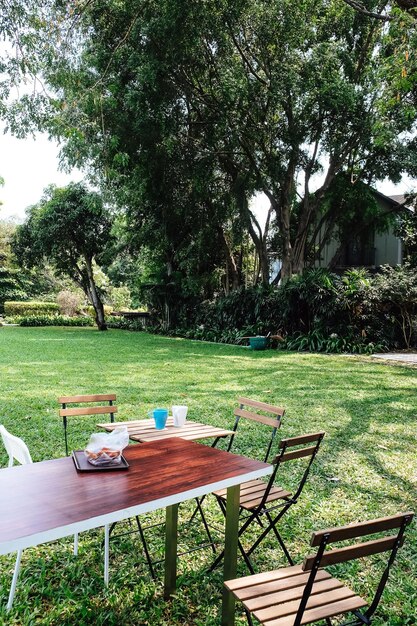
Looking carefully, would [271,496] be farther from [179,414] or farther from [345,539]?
[345,539]

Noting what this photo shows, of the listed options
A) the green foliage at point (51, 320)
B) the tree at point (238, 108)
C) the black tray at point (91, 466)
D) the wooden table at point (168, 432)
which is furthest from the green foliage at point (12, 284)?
the black tray at point (91, 466)

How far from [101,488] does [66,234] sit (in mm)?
22228

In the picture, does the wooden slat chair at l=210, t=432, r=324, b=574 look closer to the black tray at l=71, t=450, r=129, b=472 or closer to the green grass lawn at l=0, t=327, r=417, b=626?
the green grass lawn at l=0, t=327, r=417, b=626

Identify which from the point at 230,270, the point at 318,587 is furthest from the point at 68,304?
the point at 318,587

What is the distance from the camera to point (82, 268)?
26516 mm

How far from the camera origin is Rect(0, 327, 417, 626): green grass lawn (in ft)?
9.35

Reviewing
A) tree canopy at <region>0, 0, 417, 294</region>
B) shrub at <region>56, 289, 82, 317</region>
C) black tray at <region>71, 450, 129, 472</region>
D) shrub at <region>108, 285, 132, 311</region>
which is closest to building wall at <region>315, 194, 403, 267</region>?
tree canopy at <region>0, 0, 417, 294</region>

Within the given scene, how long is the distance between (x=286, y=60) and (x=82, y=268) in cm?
1594

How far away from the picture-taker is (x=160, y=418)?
12.1ft

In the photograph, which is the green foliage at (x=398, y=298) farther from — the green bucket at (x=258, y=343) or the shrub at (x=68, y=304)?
the shrub at (x=68, y=304)

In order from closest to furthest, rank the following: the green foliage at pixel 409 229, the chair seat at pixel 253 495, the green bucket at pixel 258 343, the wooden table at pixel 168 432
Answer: the chair seat at pixel 253 495
the wooden table at pixel 168 432
the green bucket at pixel 258 343
the green foliage at pixel 409 229

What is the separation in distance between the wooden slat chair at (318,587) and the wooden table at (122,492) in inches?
12.6

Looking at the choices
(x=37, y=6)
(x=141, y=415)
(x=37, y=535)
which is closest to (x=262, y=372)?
(x=141, y=415)

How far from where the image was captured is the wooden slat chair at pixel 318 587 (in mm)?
1800
